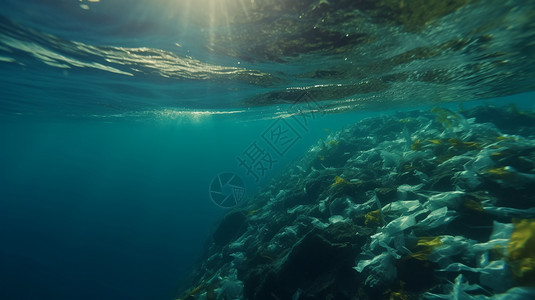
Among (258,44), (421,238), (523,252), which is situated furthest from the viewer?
(258,44)

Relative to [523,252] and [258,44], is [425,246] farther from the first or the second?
[258,44]

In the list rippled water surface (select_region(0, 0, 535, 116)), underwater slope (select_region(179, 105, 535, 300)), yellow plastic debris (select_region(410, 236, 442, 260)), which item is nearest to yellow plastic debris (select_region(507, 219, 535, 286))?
underwater slope (select_region(179, 105, 535, 300))

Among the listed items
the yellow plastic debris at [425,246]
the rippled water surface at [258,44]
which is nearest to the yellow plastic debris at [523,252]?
the yellow plastic debris at [425,246]

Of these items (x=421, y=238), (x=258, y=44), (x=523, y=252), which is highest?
(x=258, y=44)

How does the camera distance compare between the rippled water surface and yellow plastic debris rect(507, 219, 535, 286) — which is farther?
the rippled water surface

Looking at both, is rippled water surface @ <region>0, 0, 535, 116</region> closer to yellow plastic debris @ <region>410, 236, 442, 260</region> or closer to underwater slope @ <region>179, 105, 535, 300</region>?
underwater slope @ <region>179, 105, 535, 300</region>

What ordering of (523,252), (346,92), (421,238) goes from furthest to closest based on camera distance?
(346,92) < (421,238) < (523,252)

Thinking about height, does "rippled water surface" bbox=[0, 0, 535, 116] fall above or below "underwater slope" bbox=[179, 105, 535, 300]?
above

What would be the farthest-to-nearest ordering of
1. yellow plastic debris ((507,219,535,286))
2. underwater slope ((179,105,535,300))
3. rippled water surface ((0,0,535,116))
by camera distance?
rippled water surface ((0,0,535,116)), underwater slope ((179,105,535,300)), yellow plastic debris ((507,219,535,286))

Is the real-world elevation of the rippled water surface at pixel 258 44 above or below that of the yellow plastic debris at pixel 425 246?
above

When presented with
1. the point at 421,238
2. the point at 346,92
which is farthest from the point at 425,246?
the point at 346,92

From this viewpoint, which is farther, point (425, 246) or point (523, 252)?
point (425, 246)

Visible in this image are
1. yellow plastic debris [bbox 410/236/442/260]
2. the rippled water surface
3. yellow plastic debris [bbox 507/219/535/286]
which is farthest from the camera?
the rippled water surface

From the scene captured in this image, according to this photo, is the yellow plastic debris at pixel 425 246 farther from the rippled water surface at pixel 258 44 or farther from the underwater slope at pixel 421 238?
the rippled water surface at pixel 258 44
